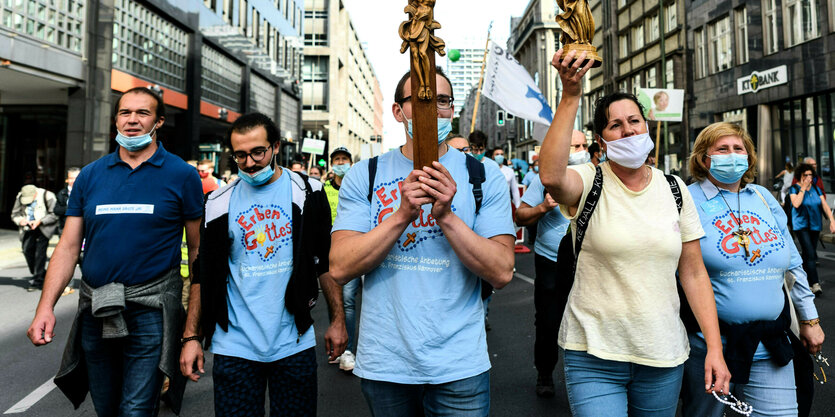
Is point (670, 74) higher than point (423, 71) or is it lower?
higher

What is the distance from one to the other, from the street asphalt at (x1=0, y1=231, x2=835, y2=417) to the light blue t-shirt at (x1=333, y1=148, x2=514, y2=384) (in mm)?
2246

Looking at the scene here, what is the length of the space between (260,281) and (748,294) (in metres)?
2.35

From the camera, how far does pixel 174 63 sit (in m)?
21.0

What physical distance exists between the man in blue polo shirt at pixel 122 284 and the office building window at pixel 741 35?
25867 millimetres

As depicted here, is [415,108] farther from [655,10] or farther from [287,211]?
[655,10]

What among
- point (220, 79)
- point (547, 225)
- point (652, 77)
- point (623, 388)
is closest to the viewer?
point (623, 388)

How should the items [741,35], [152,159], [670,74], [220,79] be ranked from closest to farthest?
[152,159] < [741,35] < [220,79] < [670,74]

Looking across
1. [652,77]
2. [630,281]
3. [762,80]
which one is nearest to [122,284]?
[630,281]

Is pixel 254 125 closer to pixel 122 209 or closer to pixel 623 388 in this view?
pixel 122 209

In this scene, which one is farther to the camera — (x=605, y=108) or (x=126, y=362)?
(x=126, y=362)

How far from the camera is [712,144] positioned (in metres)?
2.93

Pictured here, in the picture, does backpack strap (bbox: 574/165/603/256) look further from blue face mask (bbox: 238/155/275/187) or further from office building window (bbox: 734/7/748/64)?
office building window (bbox: 734/7/748/64)

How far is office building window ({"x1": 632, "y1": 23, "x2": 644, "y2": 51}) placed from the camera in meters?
33.5

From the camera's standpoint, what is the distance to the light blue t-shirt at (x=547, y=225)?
13.5 ft
